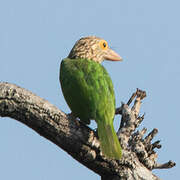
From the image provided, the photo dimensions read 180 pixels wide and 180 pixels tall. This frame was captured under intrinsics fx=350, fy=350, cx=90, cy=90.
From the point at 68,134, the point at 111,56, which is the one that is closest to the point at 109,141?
the point at 68,134

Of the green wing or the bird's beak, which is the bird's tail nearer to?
the green wing

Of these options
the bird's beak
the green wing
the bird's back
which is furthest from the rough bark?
Result: the bird's beak

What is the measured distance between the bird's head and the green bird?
1.72ft

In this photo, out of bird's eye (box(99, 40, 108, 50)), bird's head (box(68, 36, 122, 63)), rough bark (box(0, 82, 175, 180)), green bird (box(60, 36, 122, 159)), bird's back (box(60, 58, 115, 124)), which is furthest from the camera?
bird's eye (box(99, 40, 108, 50))

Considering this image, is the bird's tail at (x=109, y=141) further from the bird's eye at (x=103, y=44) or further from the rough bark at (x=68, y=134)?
the bird's eye at (x=103, y=44)

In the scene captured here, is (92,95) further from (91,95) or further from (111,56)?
(111,56)

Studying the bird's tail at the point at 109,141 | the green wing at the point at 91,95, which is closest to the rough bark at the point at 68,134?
the bird's tail at the point at 109,141

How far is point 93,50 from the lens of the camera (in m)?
5.69

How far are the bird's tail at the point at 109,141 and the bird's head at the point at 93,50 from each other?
1660 millimetres

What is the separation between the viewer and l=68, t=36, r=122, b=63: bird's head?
5539 mm

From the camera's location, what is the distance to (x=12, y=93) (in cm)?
364

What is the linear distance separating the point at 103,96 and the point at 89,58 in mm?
1294

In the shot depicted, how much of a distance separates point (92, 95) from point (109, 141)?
27.4 inches

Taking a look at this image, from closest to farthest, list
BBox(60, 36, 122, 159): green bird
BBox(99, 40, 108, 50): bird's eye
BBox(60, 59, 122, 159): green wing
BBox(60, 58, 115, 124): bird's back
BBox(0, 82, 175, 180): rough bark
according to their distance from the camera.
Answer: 1. BBox(0, 82, 175, 180): rough bark
2. BBox(60, 36, 122, 159): green bird
3. BBox(60, 59, 122, 159): green wing
4. BBox(60, 58, 115, 124): bird's back
5. BBox(99, 40, 108, 50): bird's eye
